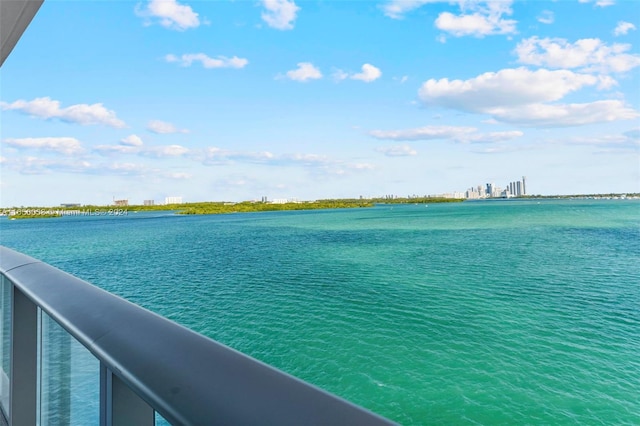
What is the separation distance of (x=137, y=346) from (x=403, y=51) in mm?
54542

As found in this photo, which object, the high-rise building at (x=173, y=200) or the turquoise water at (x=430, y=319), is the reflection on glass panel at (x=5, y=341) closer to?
the turquoise water at (x=430, y=319)

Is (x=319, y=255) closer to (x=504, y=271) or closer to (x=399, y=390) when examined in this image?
(x=504, y=271)

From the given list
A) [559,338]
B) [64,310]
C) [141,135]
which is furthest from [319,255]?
[141,135]

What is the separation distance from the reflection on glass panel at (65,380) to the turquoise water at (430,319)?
326 inches

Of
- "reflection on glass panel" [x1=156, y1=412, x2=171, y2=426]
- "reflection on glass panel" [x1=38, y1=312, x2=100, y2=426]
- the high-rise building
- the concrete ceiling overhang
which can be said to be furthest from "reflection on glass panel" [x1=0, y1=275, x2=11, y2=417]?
the high-rise building

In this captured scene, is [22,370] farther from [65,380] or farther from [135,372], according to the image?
[135,372]

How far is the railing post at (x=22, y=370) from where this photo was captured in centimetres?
106

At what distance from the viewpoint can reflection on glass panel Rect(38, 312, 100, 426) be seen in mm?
637

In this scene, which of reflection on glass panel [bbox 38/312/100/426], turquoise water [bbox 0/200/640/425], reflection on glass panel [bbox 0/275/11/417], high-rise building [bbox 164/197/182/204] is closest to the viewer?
reflection on glass panel [bbox 38/312/100/426]

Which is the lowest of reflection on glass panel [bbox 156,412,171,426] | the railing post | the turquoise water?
the turquoise water

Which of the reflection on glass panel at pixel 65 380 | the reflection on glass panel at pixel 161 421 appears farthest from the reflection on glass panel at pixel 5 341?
the reflection on glass panel at pixel 161 421

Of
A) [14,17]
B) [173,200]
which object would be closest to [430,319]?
[14,17]

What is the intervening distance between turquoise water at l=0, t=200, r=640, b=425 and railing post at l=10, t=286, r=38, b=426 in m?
8.25

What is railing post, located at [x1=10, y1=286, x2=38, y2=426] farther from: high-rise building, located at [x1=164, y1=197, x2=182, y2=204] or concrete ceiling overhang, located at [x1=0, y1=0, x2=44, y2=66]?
high-rise building, located at [x1=164, y1=197, x2=182, y2=204]
